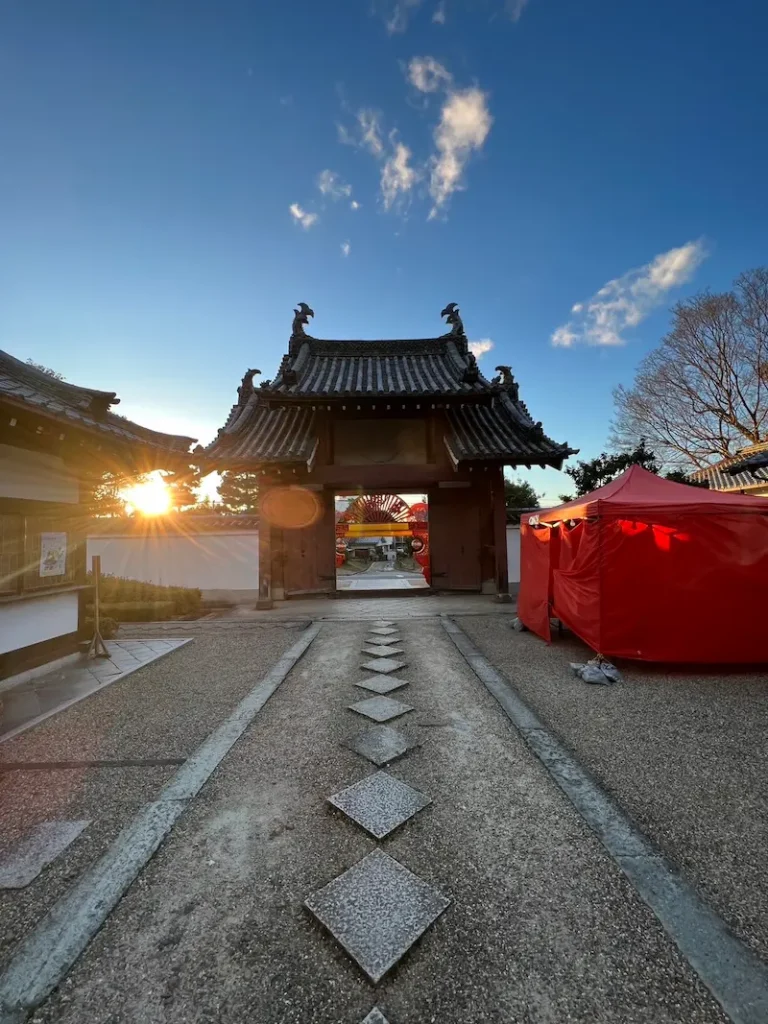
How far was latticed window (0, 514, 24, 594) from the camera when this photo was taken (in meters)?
4.52

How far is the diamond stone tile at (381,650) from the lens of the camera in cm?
540

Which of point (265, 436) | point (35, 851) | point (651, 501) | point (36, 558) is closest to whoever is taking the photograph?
point (35, 851)

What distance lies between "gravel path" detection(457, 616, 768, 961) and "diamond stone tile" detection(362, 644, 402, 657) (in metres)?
1.34

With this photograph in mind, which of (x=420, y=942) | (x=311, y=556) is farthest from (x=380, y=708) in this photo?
(x=311, y=556)

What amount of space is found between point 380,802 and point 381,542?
25.0 metres

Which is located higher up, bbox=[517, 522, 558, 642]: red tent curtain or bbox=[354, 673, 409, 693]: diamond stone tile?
bbox=[517, 522, 558, 642]: red tent curtain

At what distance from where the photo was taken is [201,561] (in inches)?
404

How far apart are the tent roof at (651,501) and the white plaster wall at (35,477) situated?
21.7 feet

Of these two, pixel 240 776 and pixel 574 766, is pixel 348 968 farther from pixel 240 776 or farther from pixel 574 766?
pixel 574 766

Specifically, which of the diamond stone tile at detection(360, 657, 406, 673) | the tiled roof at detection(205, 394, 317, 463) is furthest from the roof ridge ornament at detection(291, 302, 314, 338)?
the diamond stone tile at detection(360, 657, 406, 673)

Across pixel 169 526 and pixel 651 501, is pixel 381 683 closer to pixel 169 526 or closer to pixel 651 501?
pixel 651 501

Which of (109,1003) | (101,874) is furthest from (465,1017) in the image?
(101,874)

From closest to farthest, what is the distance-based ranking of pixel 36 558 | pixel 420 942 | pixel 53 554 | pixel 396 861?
pixel 420 942, pixel 396 861, pixel 36 558, pixel 53 554

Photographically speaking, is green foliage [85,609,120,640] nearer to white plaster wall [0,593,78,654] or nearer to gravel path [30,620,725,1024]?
white plaster wall [0,593,78,654]
